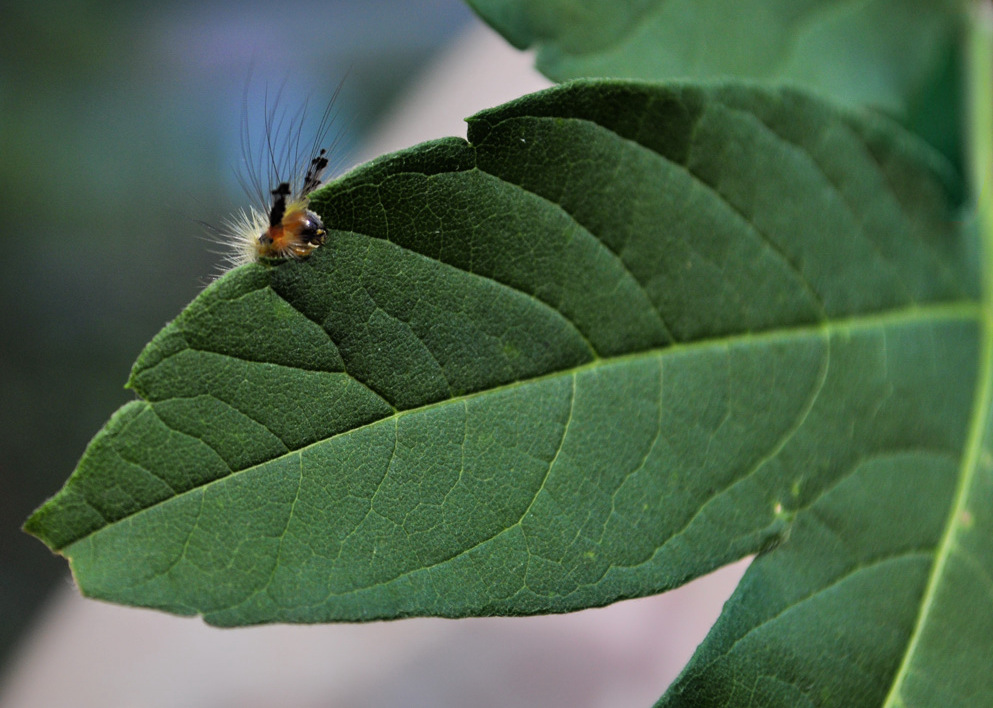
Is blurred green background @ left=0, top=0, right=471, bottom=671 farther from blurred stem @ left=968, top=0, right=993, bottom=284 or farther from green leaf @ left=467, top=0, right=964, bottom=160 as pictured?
blurred stem @ left=968, top=0, right=993, bottom=284

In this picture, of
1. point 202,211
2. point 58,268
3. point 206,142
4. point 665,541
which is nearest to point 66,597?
point 58,268

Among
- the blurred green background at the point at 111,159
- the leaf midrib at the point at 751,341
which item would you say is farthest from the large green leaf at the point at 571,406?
the blurred green background at the point at 111,159

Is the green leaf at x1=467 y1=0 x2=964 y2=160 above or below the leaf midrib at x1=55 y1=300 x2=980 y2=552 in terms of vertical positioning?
above

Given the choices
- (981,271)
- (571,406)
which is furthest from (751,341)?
(981,271)

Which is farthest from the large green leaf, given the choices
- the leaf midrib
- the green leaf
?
the green leaf

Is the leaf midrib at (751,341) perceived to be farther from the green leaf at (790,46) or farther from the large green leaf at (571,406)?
the green leaf at (790,46)

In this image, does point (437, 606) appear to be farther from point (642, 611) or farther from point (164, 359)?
point (642, 611)
